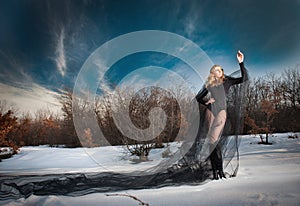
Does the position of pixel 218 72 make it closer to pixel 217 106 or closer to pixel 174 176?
pixel 217 106

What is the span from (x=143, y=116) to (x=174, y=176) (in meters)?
1.82

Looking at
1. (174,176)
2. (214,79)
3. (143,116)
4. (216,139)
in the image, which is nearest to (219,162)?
(216,139)

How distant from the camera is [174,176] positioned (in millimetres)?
1462

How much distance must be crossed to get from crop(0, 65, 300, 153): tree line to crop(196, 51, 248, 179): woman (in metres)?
0.77

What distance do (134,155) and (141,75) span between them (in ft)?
4.98

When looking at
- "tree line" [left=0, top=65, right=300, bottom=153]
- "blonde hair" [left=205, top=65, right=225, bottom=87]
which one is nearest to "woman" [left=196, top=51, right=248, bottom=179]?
"blonde hair" [left=205, top=65, right=225, bottom=87]

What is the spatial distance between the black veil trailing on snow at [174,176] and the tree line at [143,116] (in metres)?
0.82

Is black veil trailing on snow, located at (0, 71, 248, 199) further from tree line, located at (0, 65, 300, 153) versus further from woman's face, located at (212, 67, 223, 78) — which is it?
tree line, located at (0, 65, 300, 153)

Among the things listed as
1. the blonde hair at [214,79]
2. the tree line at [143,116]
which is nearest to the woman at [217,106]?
the blonde hair at [214,79]

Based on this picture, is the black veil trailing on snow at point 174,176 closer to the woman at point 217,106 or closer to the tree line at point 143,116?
the woman at point 217,106

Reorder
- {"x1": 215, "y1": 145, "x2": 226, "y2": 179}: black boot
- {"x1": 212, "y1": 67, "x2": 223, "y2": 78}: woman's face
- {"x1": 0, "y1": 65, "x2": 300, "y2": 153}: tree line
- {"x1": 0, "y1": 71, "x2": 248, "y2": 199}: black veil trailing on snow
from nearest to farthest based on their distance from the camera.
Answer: {"x1": 0, "y1": 71, "x2": 248, "y2": 199}: black veil trailing on snow < {"x1": 215, "y1": 145, "x2": 226, "y2": 179}: black boot < {"x1": 212, "y1": 67, "x2": 223, "y2": 78}: woman's face < {"x1": 0, "y1": 65, "x2": 300, "y2": 153}: tree line

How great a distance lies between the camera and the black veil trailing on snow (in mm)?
1341

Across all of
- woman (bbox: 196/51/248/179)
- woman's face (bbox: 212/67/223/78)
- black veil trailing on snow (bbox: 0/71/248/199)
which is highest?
woman's face (bbox: 212/67/223/78)

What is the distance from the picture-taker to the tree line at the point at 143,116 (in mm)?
3227
